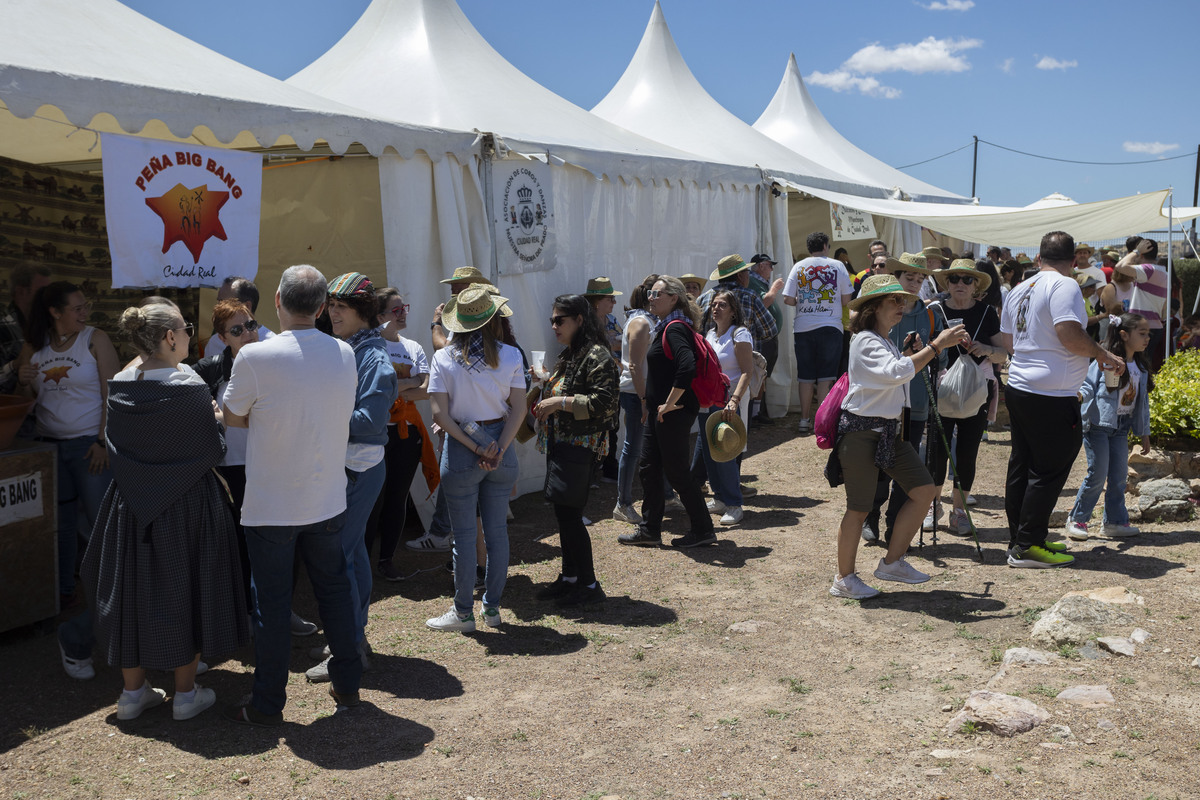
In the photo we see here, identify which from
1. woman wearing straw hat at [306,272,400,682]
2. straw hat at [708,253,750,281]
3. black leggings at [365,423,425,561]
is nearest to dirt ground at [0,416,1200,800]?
black leggings at [365,423,425,561]

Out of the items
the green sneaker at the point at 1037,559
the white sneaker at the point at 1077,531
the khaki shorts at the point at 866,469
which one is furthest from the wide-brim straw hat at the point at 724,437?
the white sneaker at the point at 1077,531

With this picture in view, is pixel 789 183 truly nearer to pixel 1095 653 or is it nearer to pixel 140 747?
pixel 1095 653

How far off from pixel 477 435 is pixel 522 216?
320 centimetres

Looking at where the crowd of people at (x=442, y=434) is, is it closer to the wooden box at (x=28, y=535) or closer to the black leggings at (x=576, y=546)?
the black leggings at (x=576, y=546)

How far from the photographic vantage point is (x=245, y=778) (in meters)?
3.24

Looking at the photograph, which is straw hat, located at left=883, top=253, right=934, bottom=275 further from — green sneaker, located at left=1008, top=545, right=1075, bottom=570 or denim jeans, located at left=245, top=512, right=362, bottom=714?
denim jeans, located at left=245, top=512, right=362, bottom=714

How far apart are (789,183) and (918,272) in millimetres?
5187

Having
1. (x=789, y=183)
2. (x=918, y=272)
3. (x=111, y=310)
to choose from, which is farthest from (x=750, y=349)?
(x=789, y=183)

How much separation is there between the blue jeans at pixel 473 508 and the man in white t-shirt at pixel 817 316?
19.3 ft

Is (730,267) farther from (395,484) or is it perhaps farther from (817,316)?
(395,484)

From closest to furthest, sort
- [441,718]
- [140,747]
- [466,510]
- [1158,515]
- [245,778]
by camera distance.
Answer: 1. [245,778]
2. [140,747]
3. [441,718]
4. [466,510]
5. [1158,515]

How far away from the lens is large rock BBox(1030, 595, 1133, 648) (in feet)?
13.9

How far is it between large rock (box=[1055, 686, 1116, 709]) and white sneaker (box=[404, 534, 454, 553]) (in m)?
3.70

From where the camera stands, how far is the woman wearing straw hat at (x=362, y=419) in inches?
151
